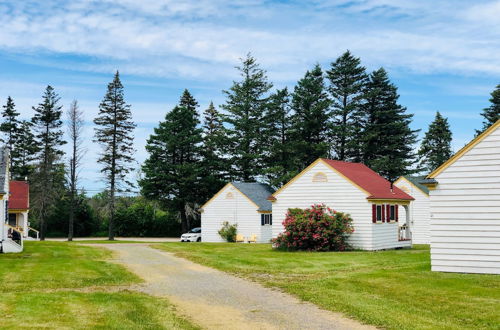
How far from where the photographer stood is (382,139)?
58750 mm

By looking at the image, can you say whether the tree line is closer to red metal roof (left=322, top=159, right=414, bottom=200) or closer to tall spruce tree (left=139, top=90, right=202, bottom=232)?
tall spruce tree (left=139, top=90, right=202, bottom=232)

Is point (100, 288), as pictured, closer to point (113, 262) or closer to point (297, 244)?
point (113, 262)

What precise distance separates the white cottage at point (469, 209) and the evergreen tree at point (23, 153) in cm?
5387

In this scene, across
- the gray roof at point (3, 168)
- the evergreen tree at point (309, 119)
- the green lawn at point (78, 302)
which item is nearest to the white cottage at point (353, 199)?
the green lawn at point (78, 302)

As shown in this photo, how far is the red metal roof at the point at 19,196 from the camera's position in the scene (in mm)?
41844

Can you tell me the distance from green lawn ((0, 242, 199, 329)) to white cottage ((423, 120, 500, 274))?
1009 centimetres

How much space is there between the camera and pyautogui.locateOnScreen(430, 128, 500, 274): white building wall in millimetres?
16531

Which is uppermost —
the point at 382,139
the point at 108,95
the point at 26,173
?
the point at 108,95

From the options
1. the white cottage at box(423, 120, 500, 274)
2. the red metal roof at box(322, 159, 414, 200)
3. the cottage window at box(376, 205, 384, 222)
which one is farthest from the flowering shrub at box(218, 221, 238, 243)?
the white cottage at box(423, 120, 500, 274)

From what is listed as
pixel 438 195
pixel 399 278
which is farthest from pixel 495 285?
pixel 438 195

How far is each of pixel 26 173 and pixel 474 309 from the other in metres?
60.9

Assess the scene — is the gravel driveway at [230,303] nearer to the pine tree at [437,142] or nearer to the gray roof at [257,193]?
the gray roof at [257,193]

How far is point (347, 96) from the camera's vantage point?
58562 millimetres

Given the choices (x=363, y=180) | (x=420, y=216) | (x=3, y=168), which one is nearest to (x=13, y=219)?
(x=3, y=168)
